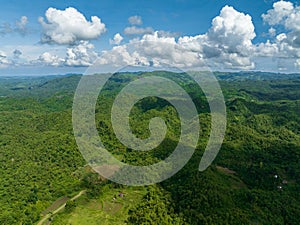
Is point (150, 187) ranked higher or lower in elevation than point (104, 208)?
higher

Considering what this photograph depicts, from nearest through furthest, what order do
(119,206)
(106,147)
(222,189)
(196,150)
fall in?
(222,189), (119,206), (196,150), (106,147)

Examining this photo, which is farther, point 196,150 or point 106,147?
point 106,147

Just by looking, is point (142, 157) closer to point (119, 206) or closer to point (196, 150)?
point (196, 150)

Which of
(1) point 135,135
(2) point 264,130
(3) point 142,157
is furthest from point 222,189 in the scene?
(2) point 264,130

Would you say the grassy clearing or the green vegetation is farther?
the grassy clearing

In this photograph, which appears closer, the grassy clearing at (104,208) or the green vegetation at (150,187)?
the green vegetation at (150,187)

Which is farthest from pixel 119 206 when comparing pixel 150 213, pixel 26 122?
pixel 26 122

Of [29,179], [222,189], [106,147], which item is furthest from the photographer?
[106,147]

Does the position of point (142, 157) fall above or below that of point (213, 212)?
below

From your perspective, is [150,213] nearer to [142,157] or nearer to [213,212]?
[213,212]

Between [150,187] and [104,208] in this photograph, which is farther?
[150,187]
